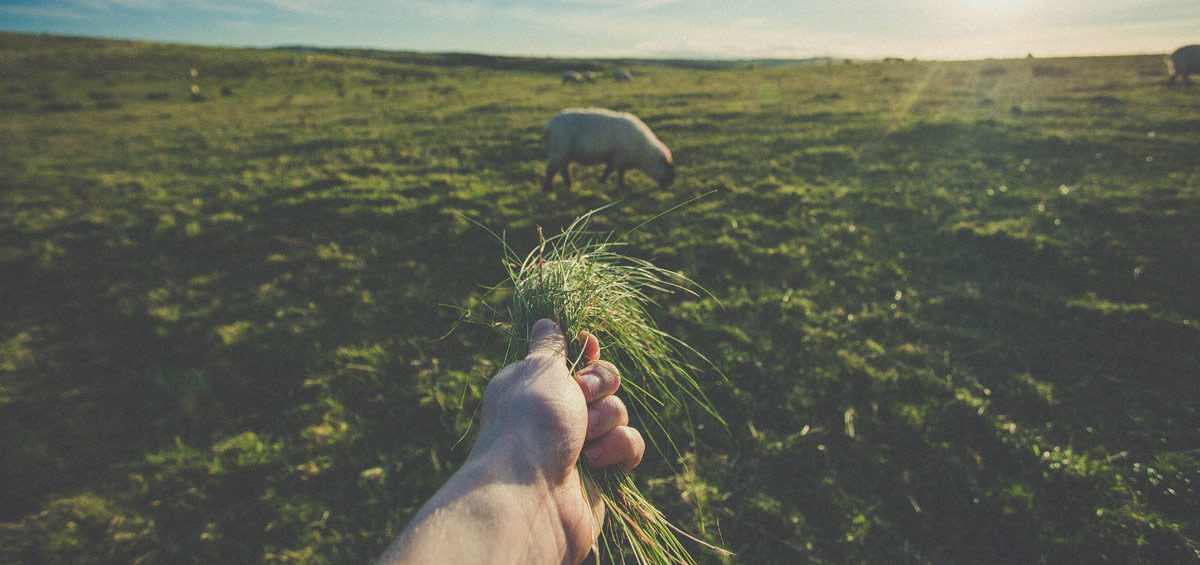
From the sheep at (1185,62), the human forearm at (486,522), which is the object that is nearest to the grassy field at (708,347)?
the human forearm at (486,522)

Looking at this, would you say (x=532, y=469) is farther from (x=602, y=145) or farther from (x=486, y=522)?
(x=602, y=145)

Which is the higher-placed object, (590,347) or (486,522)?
(590,347)

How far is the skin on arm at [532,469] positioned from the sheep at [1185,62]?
32.0 meters

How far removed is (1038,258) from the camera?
584 cm

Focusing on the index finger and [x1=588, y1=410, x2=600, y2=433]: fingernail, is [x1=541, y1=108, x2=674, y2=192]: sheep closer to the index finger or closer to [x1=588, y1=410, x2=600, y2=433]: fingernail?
the index finger

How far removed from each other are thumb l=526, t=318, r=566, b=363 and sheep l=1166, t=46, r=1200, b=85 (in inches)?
1262

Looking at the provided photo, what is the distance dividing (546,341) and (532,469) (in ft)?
1.98

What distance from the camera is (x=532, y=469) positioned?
176 cm

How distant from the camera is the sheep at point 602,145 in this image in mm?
8672

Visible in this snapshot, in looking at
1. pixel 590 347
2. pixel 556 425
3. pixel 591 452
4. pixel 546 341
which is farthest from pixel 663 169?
pixel 556 425

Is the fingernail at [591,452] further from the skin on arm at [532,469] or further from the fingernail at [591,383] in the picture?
the fingernail at [591,383]

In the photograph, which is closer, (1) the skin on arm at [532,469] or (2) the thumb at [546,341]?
(1) the skin on arm at [532,469]

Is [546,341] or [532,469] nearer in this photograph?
[532,469]

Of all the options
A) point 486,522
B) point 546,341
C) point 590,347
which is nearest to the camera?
point 486,522
